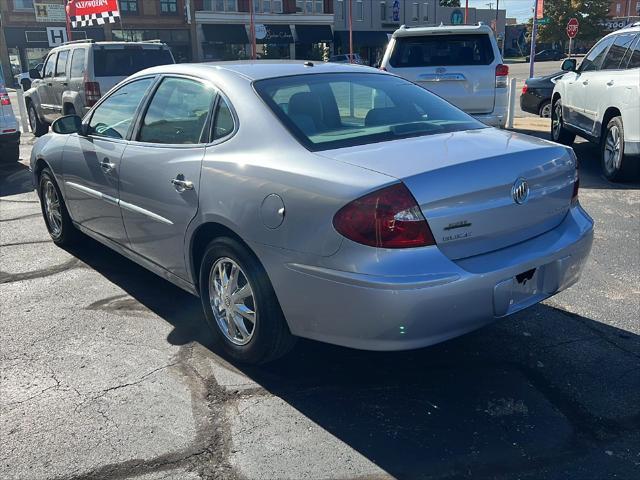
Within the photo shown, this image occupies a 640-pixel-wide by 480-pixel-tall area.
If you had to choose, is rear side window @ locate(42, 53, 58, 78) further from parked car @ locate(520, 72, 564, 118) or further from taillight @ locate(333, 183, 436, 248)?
taillight @ locate(333, 183, 436, 248)

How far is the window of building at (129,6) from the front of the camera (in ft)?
143

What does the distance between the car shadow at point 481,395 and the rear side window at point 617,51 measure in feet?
16.5

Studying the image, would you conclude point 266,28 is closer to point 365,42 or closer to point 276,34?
point 276,34

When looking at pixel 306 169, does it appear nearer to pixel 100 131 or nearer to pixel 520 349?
pixel 520 349

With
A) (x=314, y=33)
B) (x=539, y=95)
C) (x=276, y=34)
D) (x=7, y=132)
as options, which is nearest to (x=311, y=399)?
(x=7, y=132)

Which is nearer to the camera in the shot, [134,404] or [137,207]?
[134,404]

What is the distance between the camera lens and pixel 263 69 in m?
3.84

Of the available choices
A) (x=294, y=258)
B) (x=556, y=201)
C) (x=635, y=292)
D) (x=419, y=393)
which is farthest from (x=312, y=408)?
(x=635, y=292)

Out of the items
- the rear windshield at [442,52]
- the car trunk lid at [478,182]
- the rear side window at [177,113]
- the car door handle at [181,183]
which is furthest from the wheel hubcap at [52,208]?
the rear windshield at [442,52]

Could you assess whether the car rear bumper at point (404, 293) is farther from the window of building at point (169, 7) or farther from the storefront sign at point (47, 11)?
the window of building at point (169, 7)

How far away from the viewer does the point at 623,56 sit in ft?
25.3

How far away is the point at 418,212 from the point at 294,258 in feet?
2.00

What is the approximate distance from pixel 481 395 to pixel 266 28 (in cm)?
4929

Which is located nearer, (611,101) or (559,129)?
(611,101)
